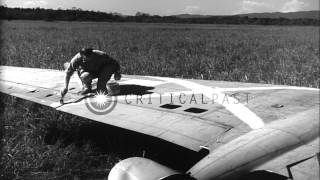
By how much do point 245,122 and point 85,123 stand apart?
20.3 feet

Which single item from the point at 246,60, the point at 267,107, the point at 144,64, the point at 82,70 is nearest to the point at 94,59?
the point at 82,70

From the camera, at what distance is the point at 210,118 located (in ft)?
23.5

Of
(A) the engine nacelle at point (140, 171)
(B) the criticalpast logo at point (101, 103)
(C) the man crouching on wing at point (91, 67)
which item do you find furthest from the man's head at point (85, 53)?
(A) the engine nacelle at point (140, 171)

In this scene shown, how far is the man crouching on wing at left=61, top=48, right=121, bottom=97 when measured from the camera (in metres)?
9.56

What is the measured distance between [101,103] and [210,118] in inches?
115

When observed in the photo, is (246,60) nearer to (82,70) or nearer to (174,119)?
(82,70)

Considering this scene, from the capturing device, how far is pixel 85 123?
11.5 m

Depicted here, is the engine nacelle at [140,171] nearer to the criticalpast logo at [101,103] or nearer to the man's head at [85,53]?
the criticalpast logo at [101,103]

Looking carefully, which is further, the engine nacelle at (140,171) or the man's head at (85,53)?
the man's head at (85,53)

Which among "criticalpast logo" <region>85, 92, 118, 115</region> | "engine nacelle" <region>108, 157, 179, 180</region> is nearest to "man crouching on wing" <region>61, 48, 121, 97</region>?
"criticalpast logo" <region>85, 92, 118, 115</region>

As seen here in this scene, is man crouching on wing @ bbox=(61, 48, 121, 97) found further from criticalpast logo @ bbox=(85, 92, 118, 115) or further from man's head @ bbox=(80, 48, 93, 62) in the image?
criticalpast logo @ bbox=(85, 92, 118, 115)

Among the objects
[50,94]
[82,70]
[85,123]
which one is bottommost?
[85,123]

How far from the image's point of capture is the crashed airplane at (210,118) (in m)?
3.84

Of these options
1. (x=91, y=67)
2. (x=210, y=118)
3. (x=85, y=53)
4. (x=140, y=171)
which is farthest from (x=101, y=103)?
(x=140, y=171)
